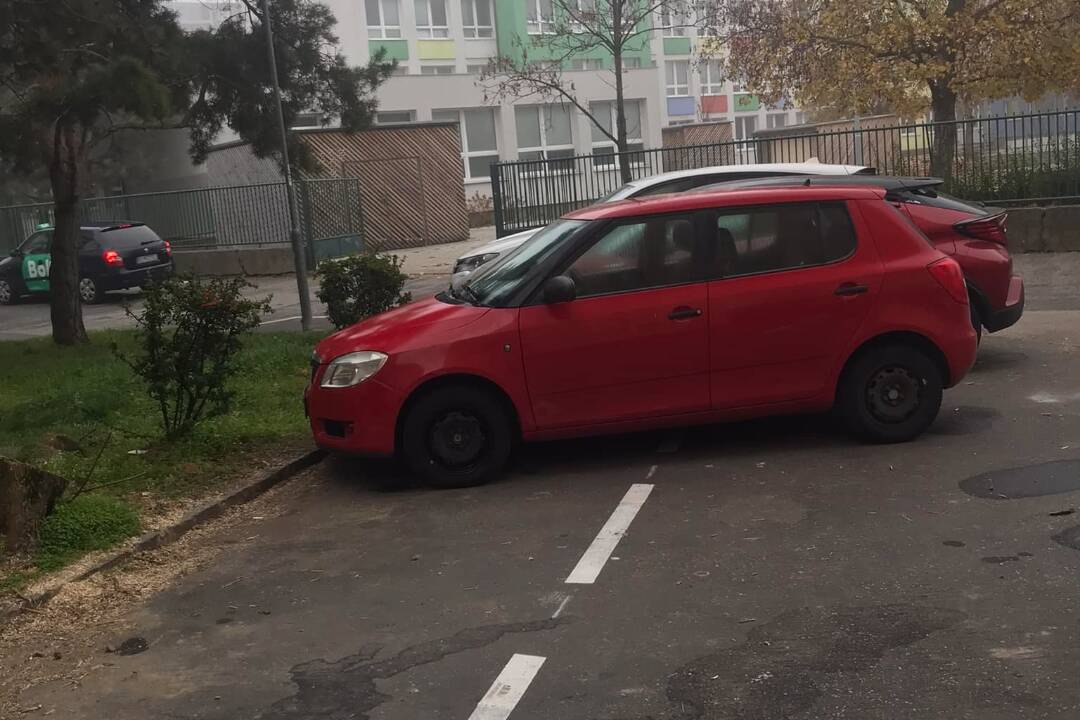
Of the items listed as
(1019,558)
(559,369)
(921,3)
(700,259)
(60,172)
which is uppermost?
(921,3)

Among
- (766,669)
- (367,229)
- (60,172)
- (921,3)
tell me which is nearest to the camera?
(766,669)

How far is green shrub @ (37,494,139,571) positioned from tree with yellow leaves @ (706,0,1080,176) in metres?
19.7

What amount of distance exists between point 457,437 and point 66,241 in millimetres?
9529

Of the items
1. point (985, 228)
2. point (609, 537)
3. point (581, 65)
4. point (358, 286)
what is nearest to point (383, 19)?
point (581, 65)

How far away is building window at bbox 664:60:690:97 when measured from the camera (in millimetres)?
63219

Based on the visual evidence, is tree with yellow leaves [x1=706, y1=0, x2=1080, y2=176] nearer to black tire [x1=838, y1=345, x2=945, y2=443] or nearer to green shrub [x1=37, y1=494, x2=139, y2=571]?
black tire [x1=838, y1=345, x2=945, y2=443]

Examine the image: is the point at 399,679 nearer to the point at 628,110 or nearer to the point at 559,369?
the point at 559,369

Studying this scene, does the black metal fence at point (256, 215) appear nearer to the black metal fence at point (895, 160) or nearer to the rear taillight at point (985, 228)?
the black metal fence at point (895, 160)

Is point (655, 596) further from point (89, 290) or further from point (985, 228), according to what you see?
point (89, 290)

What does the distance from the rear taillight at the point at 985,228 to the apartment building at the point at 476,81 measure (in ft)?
104

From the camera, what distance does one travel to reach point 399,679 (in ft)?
14.8

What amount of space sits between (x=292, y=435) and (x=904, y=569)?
16.3 feet

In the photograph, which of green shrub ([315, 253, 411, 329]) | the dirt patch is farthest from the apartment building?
the dirt patch

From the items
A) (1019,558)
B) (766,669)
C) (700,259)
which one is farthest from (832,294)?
(766,669)
